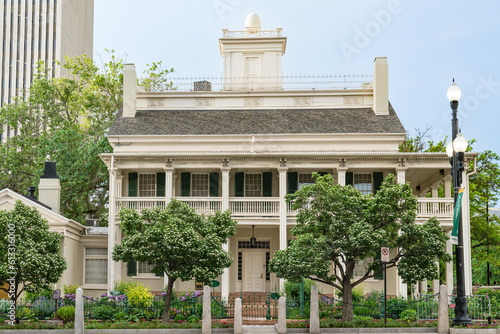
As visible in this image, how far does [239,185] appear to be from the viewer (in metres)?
30.1

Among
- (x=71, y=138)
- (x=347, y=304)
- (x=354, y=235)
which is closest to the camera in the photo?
(x=354, y=235)

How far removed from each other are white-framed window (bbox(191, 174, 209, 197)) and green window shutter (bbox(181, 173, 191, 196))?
0.35 meters

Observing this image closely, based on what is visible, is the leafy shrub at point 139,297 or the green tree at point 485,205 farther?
the green tree at point 485,205

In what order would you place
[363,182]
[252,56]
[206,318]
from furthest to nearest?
[252,56], [363,182], [206,318]

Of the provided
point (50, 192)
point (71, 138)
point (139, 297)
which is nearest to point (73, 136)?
point (71, 138)

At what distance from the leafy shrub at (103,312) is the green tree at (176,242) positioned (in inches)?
84.6

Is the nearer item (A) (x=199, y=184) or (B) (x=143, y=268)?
(B) (x=143, y=268)

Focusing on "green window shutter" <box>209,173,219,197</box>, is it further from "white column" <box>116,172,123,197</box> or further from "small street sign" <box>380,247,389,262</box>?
"small street sign" <box>380,247,389,262</box>

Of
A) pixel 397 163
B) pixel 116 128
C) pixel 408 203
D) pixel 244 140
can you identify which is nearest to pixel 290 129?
pixel 244 140

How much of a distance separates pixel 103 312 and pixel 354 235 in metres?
8.87

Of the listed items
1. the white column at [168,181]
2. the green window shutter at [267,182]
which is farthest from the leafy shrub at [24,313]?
the green window shutter at [267,182]

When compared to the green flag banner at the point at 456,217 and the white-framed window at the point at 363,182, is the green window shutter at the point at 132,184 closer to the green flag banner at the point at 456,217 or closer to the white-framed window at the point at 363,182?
the white-framed window at the point at 363,182

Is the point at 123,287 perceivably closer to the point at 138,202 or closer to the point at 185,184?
the point at 138,202

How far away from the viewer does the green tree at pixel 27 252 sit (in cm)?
2062
